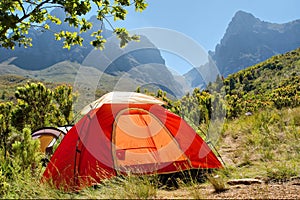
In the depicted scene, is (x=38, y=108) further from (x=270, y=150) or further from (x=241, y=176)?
(x=241, y=176)

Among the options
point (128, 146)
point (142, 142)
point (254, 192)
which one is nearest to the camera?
point (254, 192)

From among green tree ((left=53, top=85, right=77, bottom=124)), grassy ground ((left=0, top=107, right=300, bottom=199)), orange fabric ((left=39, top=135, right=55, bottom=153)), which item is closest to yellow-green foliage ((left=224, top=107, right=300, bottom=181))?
grassy ground ((left=0, top=107, right=300, bottom=199))

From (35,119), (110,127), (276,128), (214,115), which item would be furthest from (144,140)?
(35,119)

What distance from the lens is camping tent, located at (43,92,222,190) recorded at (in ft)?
17.3

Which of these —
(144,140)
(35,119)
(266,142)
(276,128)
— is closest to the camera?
(144,140)

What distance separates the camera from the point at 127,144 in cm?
570

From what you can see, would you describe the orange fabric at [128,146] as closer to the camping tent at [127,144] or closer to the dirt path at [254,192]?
the camping tent at [127,144]

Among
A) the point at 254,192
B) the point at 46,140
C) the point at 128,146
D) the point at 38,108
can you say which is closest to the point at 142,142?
the point at 128,146

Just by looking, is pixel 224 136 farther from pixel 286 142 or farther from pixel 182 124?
pixel 182 124

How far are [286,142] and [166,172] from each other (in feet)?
10.5

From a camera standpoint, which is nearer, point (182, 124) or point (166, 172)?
point (166, 172)

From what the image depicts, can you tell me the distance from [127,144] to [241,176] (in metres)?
2.22

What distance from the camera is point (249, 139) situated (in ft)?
25.3

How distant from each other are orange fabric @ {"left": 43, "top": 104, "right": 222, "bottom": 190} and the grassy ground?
1.69 ft
